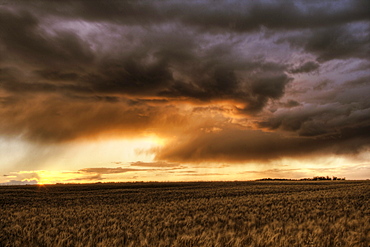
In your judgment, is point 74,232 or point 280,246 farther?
point 74,232

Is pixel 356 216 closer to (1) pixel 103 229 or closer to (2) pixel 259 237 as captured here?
(2) pixel 259 237

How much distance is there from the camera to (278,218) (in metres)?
12.5

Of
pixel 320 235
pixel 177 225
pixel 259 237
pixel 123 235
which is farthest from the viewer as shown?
pixel 177 225

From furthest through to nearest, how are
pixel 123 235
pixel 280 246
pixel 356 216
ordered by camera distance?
1. pixel 356 216
2. pixel 123 235
3. pixel 280 246

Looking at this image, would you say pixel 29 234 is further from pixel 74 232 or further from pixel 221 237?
pixel 221 237

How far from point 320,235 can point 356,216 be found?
16.4 ft

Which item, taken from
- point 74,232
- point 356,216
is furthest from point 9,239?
point 356,216

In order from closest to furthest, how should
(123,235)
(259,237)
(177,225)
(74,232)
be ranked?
(259,237) < (123,235) < (74,232) < (177,225)

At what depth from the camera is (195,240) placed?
806 centimetres

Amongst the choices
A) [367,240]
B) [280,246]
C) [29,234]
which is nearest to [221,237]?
[280,246]

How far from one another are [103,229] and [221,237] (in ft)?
15.4

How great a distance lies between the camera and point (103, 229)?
1040cm

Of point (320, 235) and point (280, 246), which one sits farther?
point (320, 235)

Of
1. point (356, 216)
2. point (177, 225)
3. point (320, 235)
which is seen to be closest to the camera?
point (320, 235)
